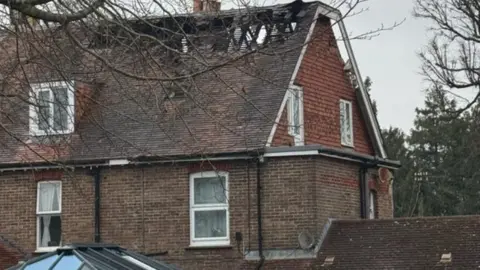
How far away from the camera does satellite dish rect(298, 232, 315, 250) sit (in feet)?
83.7

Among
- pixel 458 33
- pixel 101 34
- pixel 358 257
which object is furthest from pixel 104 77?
pixel 458 33

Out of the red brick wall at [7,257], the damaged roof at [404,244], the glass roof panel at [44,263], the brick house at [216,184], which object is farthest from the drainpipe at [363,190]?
the glass roof panel at [44,263]

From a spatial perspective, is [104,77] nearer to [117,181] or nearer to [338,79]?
[117,181]

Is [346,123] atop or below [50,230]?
atop

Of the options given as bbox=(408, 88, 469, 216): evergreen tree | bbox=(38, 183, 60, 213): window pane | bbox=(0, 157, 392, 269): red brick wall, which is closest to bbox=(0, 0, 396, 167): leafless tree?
bbox=(0, 157, 392, 269): red brick wall

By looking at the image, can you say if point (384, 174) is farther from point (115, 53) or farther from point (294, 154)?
point (115, 53)

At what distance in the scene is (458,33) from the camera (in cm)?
3609

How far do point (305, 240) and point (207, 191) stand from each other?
287cm

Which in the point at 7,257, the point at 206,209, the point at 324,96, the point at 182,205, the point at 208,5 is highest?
the point at 324,96

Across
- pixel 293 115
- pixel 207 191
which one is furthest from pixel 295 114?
pixel 207 191

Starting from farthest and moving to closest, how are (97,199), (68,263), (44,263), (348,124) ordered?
(348,124)
(97,199)
(44,263)
(68,263)

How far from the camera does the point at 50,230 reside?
28188mm

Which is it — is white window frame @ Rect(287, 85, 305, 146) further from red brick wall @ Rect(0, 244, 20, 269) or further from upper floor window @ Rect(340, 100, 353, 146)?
red brick wall @ Rect(0, 244, 20, 269)

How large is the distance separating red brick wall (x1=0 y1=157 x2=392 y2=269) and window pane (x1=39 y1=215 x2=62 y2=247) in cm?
24
